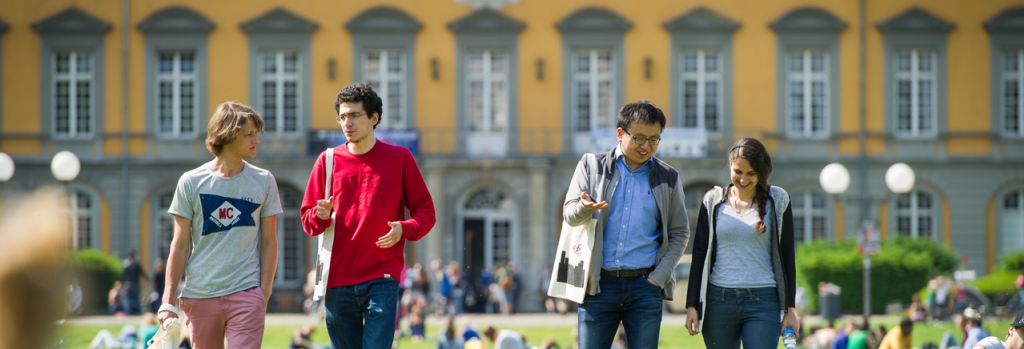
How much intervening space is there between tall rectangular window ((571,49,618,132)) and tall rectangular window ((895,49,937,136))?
26.5ft

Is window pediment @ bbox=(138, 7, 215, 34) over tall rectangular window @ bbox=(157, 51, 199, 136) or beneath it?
over

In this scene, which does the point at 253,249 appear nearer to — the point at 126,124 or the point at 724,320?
the point at 724,320

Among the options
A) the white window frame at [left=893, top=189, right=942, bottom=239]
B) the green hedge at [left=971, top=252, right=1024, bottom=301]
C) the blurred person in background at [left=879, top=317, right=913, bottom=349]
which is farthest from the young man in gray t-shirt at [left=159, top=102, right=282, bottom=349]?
the white window frame at [left=893, top=189, right=942, bottom=239]

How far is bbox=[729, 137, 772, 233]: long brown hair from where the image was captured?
5.96 meters

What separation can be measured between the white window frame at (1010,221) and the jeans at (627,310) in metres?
27.0

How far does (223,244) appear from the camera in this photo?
18.6 ft

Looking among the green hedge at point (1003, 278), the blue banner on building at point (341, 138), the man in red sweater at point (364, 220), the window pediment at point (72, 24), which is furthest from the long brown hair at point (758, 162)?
the window pediment at point (72, 24)

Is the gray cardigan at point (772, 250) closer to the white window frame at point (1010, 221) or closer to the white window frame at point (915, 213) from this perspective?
the white window frame at point (915, 213)

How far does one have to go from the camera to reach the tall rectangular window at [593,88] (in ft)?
98.4

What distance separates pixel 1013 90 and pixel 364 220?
93.8 ft

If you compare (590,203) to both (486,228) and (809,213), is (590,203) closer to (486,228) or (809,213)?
(486,228)

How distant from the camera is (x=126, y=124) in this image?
30016 millimetres

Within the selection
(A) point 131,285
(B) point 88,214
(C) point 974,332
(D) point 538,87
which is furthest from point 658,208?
(B) point 88,214

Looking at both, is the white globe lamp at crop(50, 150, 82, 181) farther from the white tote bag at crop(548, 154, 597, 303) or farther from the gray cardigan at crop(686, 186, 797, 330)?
the gray cardigan at crop(686, 186, 797, 330)
